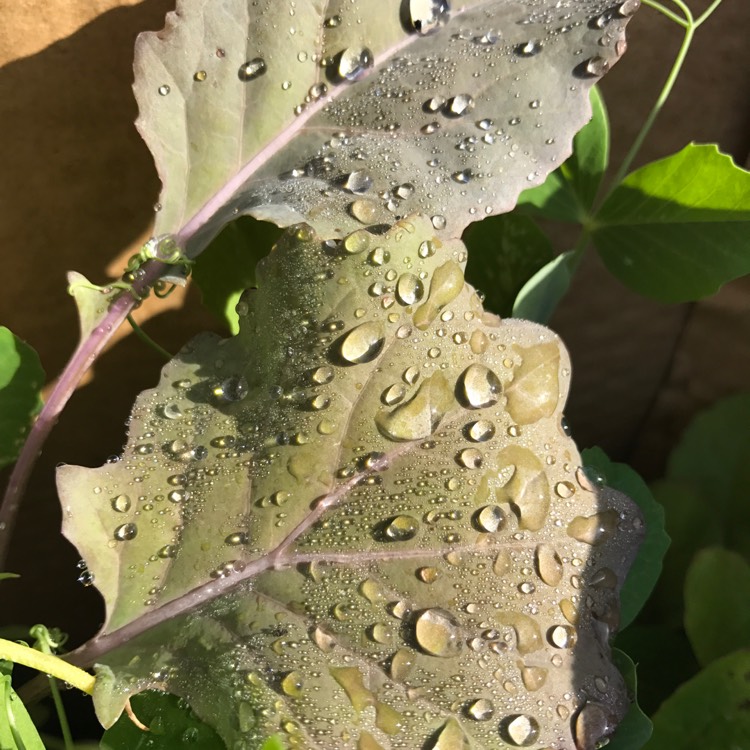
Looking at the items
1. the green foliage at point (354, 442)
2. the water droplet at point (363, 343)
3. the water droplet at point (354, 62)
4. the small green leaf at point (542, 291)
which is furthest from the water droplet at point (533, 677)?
the water droplet at point (354, 62)

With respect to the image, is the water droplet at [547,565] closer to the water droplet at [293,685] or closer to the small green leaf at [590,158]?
the water droplet at [293,685]

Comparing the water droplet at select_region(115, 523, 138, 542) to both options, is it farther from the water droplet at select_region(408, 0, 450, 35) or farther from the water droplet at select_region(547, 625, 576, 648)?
the water droplet at select_region(408, 0, 450, 35)

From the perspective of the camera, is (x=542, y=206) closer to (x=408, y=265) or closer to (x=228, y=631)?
(x=408, y=265)

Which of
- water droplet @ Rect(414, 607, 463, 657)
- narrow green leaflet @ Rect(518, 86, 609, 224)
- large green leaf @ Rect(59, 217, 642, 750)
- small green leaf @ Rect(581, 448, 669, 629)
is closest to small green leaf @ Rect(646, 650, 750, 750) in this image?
small green leaf @ Rect(581, 448, 669, 629)

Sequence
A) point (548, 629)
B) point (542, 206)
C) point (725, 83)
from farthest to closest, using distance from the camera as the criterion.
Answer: point (725, 83)
point (542, 206)
point (548, 629)

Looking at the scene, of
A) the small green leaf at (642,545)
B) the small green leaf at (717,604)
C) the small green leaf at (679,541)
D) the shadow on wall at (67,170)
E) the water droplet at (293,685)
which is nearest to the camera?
the water droplet at (293,685)

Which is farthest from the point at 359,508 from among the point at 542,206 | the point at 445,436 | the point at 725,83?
the point at 725,83

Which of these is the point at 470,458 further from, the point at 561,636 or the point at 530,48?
the point at 530,48
